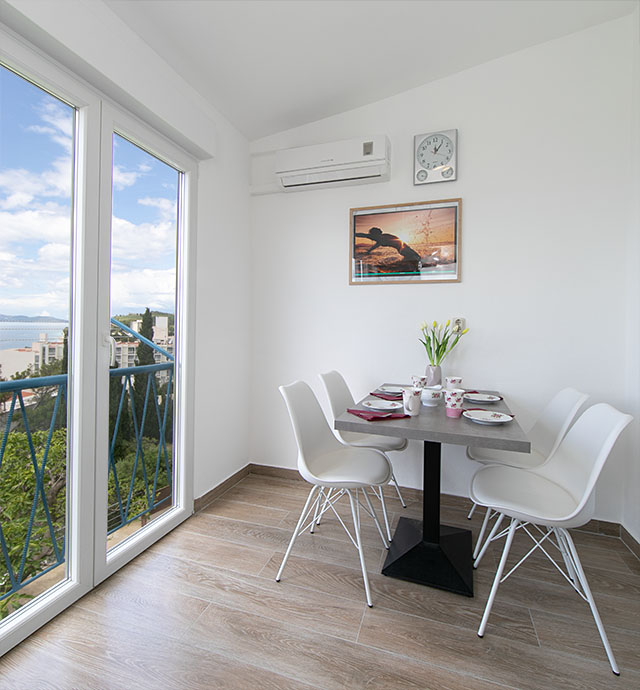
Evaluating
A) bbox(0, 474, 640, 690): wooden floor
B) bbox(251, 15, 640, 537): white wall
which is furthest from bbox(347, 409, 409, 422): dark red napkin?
bbox(251, 15, 640, 537): white wall

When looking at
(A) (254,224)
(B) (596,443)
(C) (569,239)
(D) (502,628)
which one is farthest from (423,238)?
(D) (502,628)

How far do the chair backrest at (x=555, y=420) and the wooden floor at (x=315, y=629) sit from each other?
0.60 m

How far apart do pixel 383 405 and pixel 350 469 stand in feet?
1.20

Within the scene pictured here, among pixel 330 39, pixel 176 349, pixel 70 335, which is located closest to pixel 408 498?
pixel 176 349

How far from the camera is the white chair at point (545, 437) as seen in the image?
1974 millimetres

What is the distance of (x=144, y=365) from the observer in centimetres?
212

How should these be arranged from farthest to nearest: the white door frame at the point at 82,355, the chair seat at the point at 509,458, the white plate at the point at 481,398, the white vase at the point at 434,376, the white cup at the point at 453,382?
the white vase at the point at 434,376, the white cup at the point at 453,382, the white plate at the point at 481,398, the chair seat at the point at 509,458, the white door frame at the point at 82,355

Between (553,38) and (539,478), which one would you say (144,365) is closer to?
(539,478)

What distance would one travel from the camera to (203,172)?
250 cm

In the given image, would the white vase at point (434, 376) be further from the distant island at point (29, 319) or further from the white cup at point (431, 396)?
the distant island at point (29, 319)

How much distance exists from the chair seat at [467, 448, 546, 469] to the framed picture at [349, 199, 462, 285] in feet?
3.72

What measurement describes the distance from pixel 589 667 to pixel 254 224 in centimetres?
314

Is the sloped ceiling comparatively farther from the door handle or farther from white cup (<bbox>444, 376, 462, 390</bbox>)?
white cup (<bbox>444, 376, 462, 390</bbox>)

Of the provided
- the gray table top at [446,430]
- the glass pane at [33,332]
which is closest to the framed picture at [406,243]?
the gray table top at [446,430]
